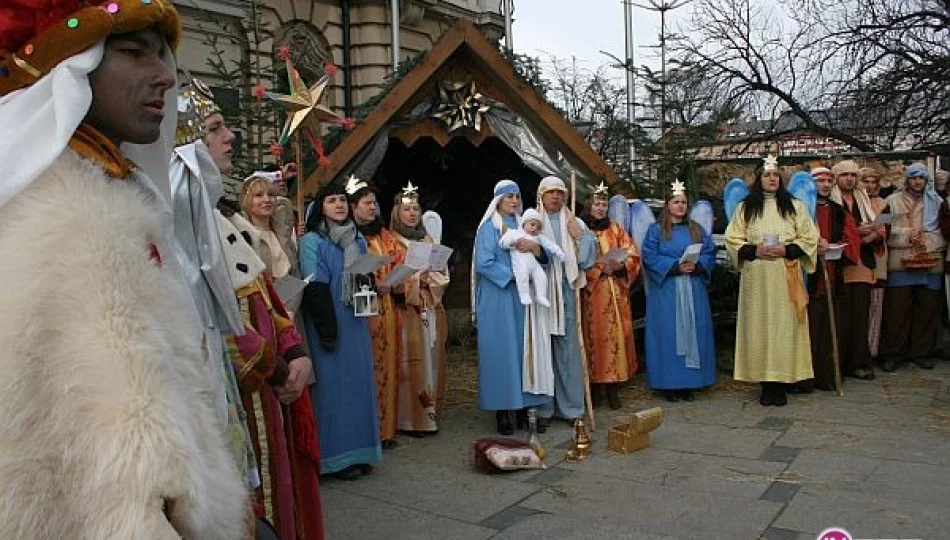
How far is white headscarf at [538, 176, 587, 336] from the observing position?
716 centimetres

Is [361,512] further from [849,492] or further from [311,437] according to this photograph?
A: [849,492]

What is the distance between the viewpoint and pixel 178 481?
1.25m

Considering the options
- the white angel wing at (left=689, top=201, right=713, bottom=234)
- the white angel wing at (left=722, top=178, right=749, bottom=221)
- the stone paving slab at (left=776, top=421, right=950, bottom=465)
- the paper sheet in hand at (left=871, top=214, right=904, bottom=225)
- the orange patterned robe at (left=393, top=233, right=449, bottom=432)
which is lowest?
Result: the stone paving slab at (left=776, top=421, right=950, bottom=465)

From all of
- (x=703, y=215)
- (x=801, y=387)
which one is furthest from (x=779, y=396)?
(x=703, y=215)

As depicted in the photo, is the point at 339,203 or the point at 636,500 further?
the point at 339,203

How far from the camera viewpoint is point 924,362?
921 cm

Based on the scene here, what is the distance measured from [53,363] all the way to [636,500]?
14.5 ft

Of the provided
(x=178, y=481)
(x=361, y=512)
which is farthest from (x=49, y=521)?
(x=361, y=512)

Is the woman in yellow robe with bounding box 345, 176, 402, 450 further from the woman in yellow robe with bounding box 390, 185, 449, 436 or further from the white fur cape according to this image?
the white fur cape

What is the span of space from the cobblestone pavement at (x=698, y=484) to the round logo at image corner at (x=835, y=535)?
123 millimetres

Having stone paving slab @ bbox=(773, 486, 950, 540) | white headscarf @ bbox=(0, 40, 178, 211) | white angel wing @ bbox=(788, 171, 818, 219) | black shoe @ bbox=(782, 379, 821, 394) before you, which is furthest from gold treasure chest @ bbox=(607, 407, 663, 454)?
white headscarf @ bbox=(0, 40, 178, 211)

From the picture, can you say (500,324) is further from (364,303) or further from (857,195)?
(857,195)

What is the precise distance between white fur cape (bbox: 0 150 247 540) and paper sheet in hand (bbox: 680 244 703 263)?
6.98 m

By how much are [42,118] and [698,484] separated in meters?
4.85
